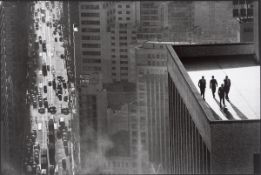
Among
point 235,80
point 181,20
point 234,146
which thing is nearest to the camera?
point 234,146

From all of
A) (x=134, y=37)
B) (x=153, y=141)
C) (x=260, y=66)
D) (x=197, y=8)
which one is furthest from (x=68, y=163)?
(x=260, y=66)

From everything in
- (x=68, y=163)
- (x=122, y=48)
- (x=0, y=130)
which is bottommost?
(x=68, y=163)

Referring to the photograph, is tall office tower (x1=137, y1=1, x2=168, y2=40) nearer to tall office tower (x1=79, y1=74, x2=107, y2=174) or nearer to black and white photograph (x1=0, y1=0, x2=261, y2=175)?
black and white photograph (x1=0, y1=0, x2=261, y2=175)

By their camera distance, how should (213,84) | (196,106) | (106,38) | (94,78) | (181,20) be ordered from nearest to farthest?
1. (196,106)
2. (213,84)
3. (181,20)
4. (106,38)
5. (94,78)

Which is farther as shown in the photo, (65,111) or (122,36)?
(65,111)

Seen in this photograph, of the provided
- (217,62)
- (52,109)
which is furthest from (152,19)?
(217,62)

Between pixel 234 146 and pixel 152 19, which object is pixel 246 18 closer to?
pixel 152 19

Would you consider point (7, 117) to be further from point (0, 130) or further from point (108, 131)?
point (108, 131)

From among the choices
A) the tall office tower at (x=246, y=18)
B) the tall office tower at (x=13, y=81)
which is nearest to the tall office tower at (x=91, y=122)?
the tall office tower at (x=13, y=81)

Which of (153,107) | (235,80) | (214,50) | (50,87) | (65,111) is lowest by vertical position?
(65,111)
